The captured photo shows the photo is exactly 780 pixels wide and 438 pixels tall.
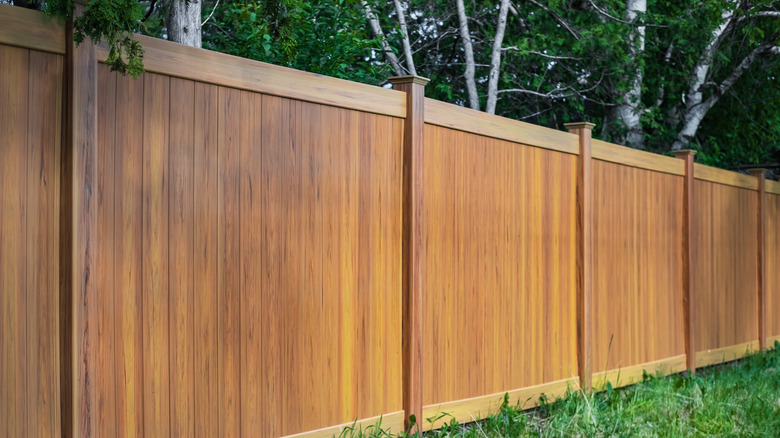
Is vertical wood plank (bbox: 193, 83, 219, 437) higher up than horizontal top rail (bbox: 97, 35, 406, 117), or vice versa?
horizontal top rail (bbox: 97, 35, 406, 117)

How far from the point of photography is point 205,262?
3.52m

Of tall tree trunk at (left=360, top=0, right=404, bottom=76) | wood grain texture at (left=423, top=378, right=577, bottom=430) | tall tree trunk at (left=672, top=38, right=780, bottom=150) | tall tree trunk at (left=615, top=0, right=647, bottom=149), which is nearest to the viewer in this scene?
wood grain texture at (left=423, top=378, right=577, bottom=430)

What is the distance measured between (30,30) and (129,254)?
897 mm

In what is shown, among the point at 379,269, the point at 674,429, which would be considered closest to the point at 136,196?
the point at 379,269

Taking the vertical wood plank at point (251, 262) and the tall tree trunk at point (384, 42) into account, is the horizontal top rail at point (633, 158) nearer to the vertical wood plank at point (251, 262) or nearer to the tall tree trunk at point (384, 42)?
the tall tree trunk at point (384, 42)

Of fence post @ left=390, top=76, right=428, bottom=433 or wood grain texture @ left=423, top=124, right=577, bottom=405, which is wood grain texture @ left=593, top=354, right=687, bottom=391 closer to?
wood grain texture @ left=423, top=124, right=577, bottom=405

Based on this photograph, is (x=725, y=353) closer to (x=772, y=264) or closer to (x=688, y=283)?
(x=688, y=283)

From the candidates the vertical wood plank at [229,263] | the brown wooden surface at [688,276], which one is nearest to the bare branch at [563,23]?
the brown wooden surface at [688,276]

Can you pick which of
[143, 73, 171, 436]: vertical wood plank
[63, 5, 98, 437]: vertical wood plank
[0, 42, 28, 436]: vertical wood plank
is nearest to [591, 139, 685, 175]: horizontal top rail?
[143, 73, 171, 436]: vertical wood plank

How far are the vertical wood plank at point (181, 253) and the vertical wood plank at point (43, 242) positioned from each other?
0.48m

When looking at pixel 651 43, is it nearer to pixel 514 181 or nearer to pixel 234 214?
pixel 514 181

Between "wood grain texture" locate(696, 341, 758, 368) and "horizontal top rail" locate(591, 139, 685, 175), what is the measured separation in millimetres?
1777

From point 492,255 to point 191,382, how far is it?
2337 mm

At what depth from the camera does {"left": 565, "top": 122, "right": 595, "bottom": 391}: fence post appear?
6.04 metres
